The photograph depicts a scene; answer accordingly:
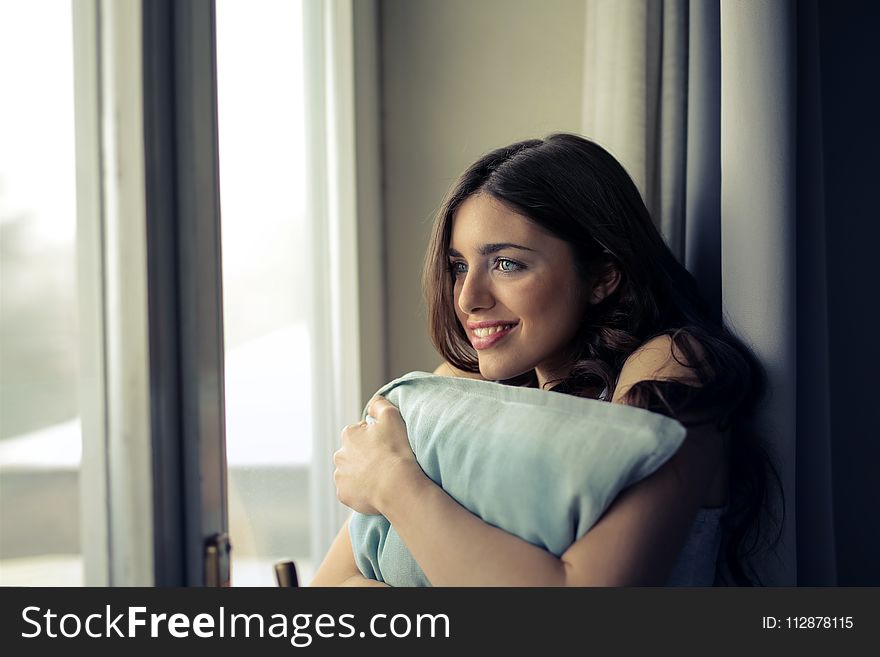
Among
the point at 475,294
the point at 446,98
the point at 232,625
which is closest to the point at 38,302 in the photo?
the point at 232,625

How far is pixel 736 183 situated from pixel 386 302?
3.28ft

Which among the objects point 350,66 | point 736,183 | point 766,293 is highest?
point 350,66

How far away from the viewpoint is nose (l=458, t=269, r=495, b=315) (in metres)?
0.97

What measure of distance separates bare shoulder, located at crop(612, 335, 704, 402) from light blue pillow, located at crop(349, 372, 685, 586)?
0.42ft

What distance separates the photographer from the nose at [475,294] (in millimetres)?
966

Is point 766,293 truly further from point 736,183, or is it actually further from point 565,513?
point 565,513

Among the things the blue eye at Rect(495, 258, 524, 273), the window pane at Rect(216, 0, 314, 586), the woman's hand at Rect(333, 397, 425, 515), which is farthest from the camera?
the window pane at Rect(216, 0, 314, 586)

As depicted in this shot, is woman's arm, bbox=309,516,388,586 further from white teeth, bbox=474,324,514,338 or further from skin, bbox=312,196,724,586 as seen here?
white teeth, bbox=474,324,514,338

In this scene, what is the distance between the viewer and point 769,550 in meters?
0.88

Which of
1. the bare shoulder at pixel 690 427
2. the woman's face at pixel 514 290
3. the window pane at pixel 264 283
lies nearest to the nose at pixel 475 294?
the woman's face at pixel 514 290

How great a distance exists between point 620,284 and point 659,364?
203 millimetres

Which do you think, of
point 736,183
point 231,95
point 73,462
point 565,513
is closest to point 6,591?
point 73,462

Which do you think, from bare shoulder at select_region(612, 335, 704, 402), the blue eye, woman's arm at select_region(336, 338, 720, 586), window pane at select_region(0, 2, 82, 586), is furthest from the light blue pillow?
window pane at select_region(0, 2, 82, 586)

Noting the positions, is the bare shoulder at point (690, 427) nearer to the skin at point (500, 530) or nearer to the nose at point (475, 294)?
the skin at point (500, 530)
